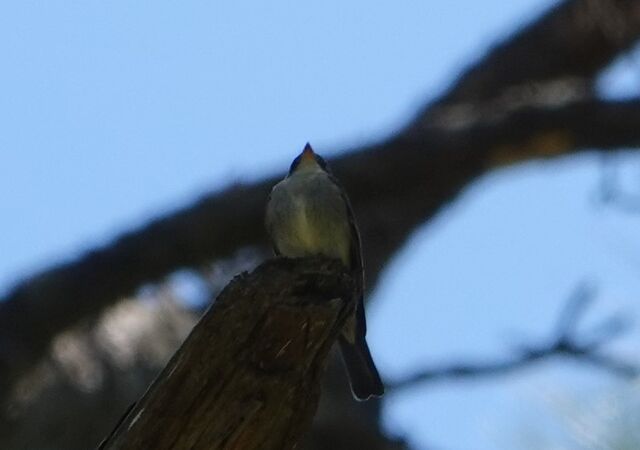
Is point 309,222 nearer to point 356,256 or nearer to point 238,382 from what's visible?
point 356,256

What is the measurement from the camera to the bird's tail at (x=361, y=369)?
412cm

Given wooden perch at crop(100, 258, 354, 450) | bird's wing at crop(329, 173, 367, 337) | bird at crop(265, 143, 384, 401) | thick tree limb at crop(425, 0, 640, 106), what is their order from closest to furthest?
1. wooden perch at crop(100, 258, 354, 450)
2. bird's wing at crop(329, 173, 367, 337)
3. bird at crop(265, 143, 384, 401)
4. thick tree limb at crop(425, 0, 640, 106)

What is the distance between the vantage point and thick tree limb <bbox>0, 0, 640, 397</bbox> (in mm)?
4664

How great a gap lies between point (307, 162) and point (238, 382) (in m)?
2.56

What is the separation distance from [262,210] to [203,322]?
8.55ft

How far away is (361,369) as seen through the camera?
13.9 feet

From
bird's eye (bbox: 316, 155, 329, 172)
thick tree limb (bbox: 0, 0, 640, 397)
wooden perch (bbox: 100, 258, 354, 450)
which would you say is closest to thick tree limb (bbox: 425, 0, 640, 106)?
thick tree limb (bbox: 0, 0, 640, 397)

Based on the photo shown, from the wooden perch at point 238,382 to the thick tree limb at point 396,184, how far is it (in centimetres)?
223

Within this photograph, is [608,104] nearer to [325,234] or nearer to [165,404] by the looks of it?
[325,234]

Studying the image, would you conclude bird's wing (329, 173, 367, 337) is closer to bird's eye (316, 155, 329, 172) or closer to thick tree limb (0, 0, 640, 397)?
bird's eye (316, 155, 329, 172)

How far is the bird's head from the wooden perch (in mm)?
2355

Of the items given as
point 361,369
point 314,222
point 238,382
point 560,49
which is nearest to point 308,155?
point 314,222

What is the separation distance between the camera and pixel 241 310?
244 centimetres

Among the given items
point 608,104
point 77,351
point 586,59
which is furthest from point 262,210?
point 586,59
